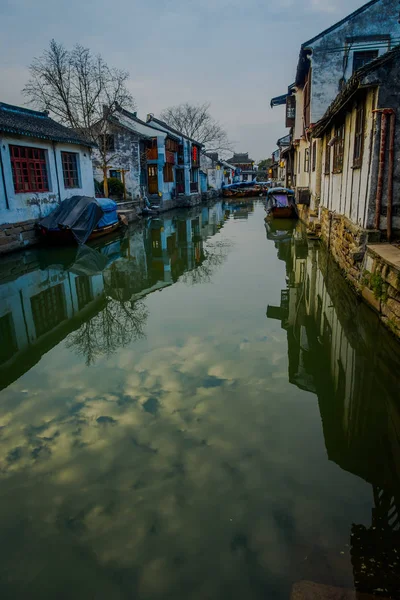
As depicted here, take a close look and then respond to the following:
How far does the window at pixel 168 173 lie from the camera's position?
109 ft

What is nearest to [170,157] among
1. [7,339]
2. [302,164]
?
[302,164]

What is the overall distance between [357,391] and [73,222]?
13.1 meters

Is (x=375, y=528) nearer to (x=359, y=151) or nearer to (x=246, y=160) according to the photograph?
(x=359, y=151)

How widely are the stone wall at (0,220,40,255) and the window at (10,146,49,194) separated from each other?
128cm

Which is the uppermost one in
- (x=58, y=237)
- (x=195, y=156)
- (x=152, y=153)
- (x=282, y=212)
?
(x=195, y=156)

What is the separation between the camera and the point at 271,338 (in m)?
6.67

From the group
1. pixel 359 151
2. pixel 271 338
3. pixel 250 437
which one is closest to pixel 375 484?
pixel 250 437

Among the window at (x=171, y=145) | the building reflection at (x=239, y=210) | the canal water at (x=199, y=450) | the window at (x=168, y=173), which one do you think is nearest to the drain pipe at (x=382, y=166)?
the canal water at (x=199, y=450)

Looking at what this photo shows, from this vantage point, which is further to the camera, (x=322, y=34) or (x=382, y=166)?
(x=322, y=34)

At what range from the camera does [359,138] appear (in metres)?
9.02

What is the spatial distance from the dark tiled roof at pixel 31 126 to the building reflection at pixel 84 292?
13.7 feet

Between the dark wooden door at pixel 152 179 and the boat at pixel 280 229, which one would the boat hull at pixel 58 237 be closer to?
the boat at pixel 280 229

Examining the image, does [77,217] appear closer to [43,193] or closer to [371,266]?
[43,193]

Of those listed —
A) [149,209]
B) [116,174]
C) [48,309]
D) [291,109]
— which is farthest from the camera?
[116,174]
